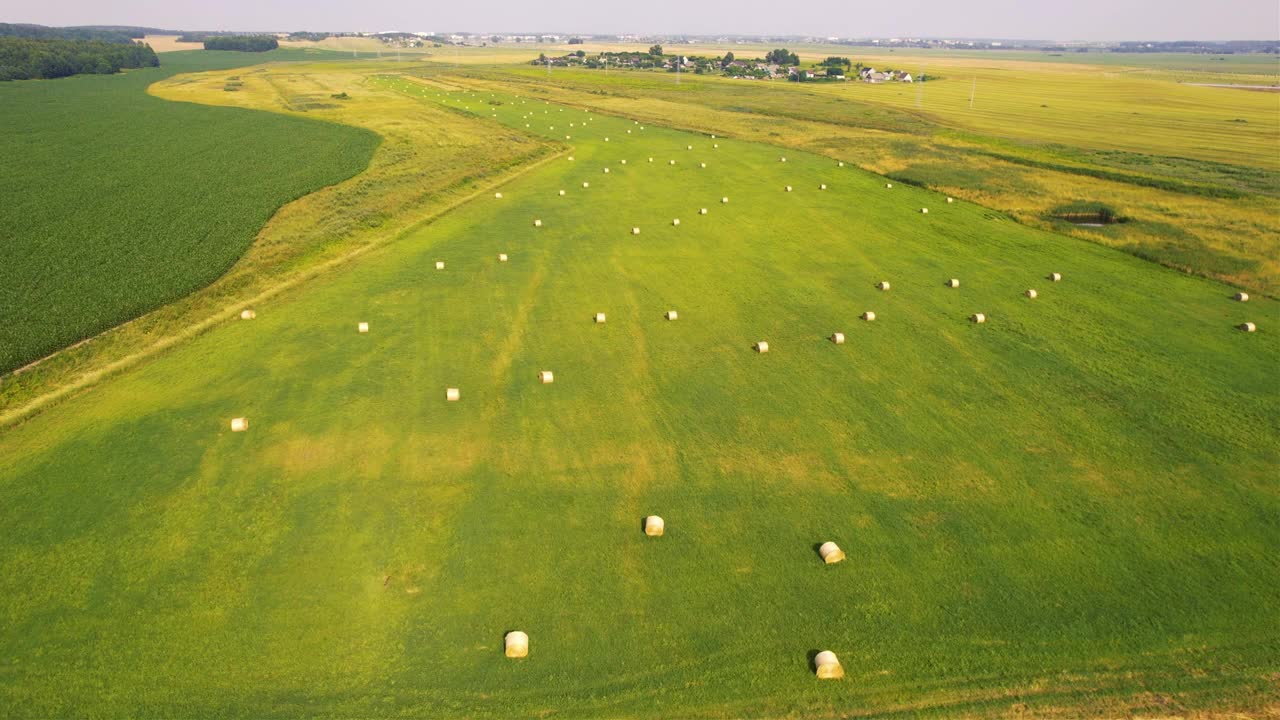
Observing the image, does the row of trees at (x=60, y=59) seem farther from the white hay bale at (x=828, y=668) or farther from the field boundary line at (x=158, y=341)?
the white hay bale at (x=828, y=668)

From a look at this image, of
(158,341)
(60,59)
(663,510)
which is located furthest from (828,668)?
(60,59)

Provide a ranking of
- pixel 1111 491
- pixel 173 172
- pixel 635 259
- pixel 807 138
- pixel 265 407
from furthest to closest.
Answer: pixel 807 138 < pixel 173 172 < pixel 635 259 < pixel 265 407 < pixel 1111 491

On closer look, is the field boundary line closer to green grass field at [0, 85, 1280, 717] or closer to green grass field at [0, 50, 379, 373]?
green grass field at [0, 85, 1280, 717]

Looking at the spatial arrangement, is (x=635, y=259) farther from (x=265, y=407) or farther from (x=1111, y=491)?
(x=1111, y=491)

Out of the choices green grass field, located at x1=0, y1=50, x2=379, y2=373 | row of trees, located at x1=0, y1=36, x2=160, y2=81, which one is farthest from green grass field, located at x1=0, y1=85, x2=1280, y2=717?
row of trees, located at x1=0, y1=36, x2=160, y2=81

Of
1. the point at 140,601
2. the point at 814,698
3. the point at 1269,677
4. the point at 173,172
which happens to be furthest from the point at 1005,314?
the point at 173,172

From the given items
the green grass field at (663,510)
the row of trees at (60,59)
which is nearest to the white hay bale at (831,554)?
the green grass field at (663,510)
